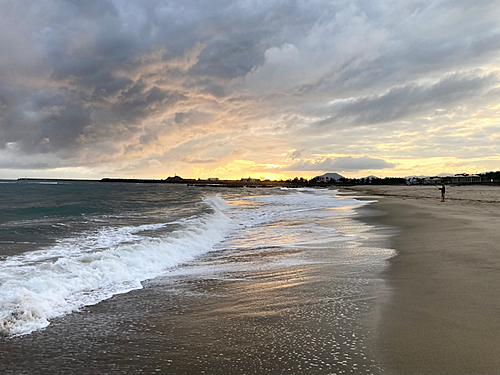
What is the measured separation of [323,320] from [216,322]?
1.47m

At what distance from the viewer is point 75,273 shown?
293 inches

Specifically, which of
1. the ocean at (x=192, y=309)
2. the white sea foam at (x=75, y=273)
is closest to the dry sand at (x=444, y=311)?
the ocean at (x=192, y=309)

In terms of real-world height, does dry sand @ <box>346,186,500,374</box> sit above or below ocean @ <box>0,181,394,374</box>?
above

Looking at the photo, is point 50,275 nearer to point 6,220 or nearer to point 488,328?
point 488,328

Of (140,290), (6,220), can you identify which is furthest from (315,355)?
(6,220)

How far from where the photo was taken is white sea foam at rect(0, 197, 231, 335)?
5293mm

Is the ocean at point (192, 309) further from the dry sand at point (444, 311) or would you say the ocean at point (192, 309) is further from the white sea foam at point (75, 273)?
the dry sand at point (444, 311)

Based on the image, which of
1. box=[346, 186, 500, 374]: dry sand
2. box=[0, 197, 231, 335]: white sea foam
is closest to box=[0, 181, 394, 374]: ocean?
box=[0, 197, 231, 335]: white sea foam

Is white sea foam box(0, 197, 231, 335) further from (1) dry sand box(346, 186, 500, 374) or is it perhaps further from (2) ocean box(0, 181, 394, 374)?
(1) dry sand box(346, 186, 500, 374)

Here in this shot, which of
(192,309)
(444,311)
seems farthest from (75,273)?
(444,311)

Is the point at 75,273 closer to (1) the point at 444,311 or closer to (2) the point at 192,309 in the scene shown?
(2) the point at 192,309

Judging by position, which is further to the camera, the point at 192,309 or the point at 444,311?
the point at 192,309

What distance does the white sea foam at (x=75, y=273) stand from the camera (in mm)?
5293

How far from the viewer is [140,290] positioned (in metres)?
6.72
